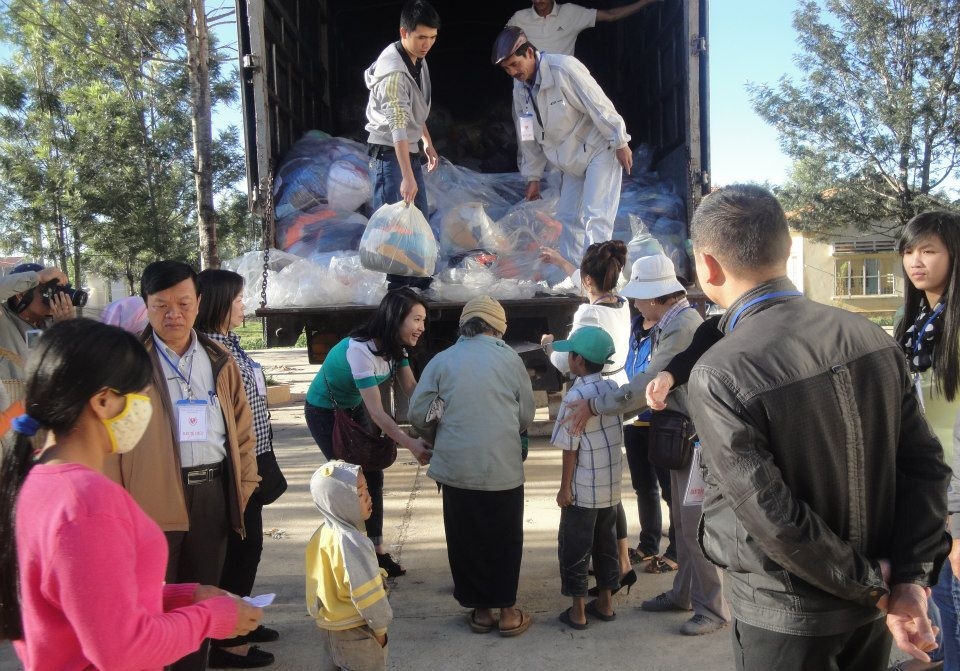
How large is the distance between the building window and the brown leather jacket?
25845 mm

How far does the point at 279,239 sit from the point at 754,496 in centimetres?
415

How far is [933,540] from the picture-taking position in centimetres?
129

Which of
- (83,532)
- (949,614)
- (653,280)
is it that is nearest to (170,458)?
(83,532)

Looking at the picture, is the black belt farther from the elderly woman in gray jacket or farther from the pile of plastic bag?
the pile of plastic bag

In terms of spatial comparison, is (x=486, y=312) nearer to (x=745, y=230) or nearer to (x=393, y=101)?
(x=745, y=230)

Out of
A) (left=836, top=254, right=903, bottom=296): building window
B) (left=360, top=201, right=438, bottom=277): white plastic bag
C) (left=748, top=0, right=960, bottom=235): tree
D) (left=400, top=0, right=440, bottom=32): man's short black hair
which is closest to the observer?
(left=360, top=201, right=438, bottom=277): white plastic bag

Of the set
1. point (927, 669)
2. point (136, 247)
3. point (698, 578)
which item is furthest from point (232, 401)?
point (136, 247)

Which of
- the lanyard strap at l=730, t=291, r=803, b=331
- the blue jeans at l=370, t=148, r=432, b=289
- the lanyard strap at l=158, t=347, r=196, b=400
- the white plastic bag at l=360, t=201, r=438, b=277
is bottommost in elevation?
the lanyard strap at l=158, t=347, r=196, b=400

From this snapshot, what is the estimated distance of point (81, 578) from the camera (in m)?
1.08

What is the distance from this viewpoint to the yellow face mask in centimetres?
125

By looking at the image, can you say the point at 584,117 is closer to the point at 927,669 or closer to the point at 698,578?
the point at 698,578

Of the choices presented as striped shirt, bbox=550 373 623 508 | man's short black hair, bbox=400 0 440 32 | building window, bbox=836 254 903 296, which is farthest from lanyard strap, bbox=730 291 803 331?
building window, bbox=836 254 903 296

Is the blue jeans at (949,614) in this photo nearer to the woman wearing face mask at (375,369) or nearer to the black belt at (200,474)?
the woman wearing face mask at (375,369)

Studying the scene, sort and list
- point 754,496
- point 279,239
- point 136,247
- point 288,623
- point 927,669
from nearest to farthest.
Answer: point 754,496
point 927,669
point 288,623
point 279,239
point 136,247
